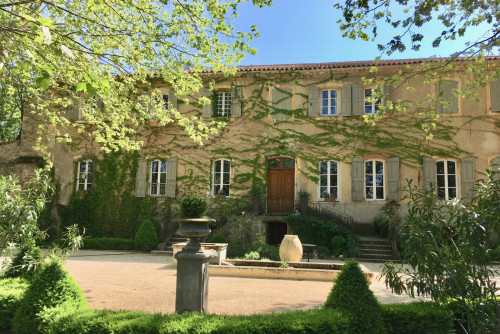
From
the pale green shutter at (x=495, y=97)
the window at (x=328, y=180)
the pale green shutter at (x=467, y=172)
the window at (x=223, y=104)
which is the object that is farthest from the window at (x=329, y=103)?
the pale green shutter at (x=495, y=97)

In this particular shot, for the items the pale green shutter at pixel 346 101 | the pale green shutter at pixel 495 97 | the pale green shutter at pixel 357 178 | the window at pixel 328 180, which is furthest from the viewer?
the pale green shutter at pixel 346 101

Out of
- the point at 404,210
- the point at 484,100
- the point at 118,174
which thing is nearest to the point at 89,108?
the point at 118,174

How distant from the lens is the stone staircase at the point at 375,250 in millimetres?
13133

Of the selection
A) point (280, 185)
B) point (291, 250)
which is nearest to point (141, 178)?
point (280, 185)

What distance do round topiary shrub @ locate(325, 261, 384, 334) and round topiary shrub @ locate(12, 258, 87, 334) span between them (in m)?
3.29

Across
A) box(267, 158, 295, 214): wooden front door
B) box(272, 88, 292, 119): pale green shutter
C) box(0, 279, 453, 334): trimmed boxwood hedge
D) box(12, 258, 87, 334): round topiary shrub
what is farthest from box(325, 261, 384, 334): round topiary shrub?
box(272, 88, 292, 119): pale green shutter

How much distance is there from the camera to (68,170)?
17.8 m

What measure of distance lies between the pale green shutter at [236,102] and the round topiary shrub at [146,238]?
6342mm

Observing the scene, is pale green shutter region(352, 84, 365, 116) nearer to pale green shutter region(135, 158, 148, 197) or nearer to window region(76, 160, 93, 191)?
pale green shutter region(135, 158, 148, 197)

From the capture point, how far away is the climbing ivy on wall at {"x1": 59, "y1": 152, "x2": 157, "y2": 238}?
1686cm

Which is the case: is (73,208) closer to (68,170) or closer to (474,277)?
(68,170)

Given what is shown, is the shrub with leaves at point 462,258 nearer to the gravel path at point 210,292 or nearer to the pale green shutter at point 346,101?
the gravel path at point 210,292

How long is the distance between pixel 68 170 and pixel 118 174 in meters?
2.69

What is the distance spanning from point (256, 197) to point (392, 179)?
19.0ft
